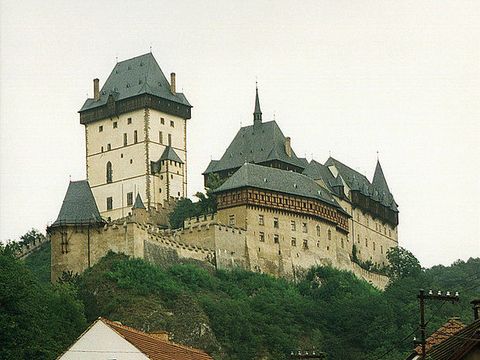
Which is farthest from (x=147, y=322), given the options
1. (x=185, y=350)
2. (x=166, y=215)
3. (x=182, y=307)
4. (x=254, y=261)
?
(x=185, y=350)

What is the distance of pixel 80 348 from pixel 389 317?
185 ft

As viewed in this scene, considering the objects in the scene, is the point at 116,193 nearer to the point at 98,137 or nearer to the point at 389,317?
the point at 98,137

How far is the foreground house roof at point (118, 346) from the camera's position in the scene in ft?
135

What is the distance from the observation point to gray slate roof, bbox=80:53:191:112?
117 m

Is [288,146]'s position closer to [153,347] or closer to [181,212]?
[181,212]

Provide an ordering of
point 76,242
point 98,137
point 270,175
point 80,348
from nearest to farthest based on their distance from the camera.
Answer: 1. point 80,348
2. point 76,242
3. point 270,175
4. point 98,137

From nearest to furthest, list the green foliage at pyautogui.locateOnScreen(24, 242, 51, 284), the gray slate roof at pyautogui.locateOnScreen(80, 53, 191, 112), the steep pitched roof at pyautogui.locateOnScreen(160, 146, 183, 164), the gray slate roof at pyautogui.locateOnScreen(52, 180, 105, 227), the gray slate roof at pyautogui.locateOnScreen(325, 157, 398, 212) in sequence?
1. the gray slate roof at pyautogui.locateOnScreen(52, 180, 105, 227)
2. the green foliage at pyautogui.locateOnScreen(24, 242, 51, 284)
3. the steep pitched roof at pyautogui.locateOnScreen(160, 146, 183, 164)
4. the gray slate roof at pyautogui.locateOnScreen(80, 53, 191, 112)
5. the gray slate roof at pyautogui.locateOnScreen(325, 157, 398, 212)

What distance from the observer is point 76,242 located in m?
93.1

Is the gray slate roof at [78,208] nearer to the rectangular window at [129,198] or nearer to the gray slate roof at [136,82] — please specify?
the rectangular window at [129,198]

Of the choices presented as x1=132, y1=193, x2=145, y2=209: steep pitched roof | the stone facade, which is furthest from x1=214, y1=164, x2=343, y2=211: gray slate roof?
x1=132, y1=193, x2=145, y2=209: steep pitched roof

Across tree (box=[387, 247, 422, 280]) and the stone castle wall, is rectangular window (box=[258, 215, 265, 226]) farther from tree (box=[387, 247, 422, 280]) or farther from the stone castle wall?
tree (box=[387, 247, 422, 280])

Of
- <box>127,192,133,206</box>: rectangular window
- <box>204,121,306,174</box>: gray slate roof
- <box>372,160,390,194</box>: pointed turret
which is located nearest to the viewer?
<box>127,192,133,206</box>: rectangular window

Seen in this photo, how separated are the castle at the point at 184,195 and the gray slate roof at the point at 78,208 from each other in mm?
70

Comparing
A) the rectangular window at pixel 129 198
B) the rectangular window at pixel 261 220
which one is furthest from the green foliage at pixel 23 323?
the rectangular window at pixel 129 198
